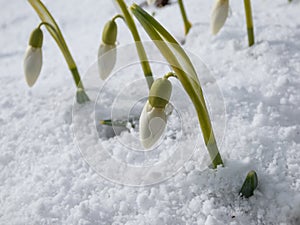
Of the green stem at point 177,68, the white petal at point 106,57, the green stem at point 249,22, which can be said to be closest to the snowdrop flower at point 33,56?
the white petal at point 106,57

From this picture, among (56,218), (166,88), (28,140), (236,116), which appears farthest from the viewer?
(28,140)

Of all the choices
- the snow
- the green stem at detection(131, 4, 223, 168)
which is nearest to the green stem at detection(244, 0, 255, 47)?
the snow

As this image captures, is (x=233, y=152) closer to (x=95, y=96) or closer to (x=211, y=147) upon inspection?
(x=211, y=147)

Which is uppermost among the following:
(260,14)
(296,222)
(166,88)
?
(166,88)

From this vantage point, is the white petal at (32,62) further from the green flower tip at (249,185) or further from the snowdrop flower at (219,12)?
the green flower tip at (249,185)

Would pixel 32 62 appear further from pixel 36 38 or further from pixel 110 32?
pixel 110 32

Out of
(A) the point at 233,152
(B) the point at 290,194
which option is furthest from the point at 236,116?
(B) the point at 290,194
